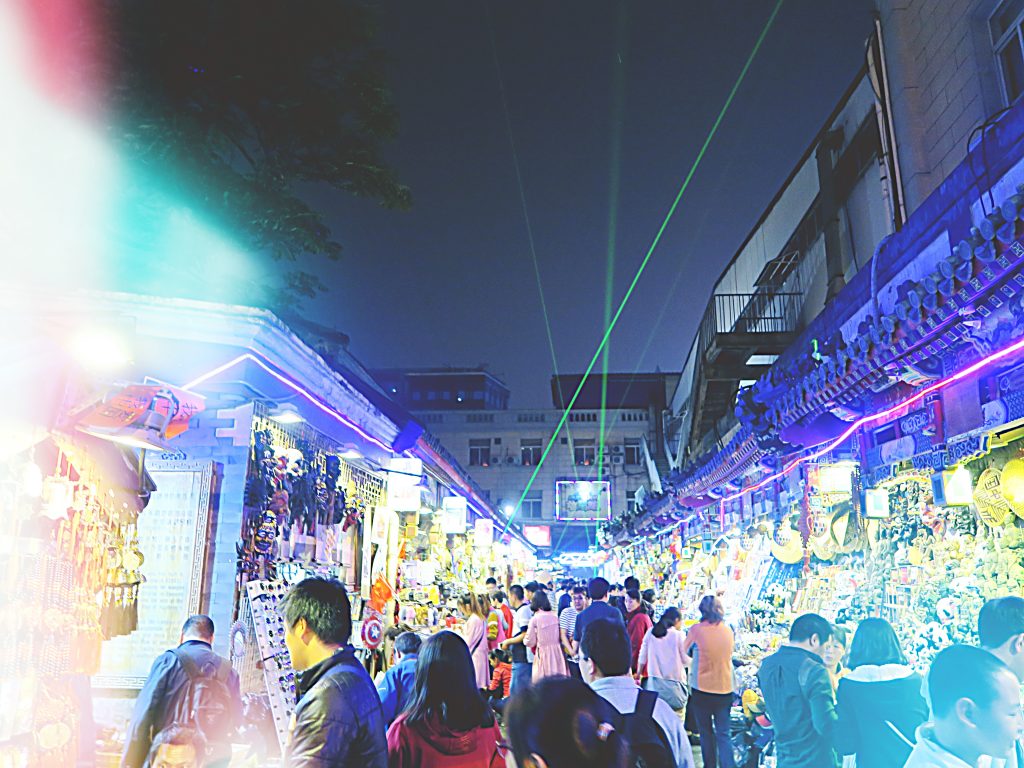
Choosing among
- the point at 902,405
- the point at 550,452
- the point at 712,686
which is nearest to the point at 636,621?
the point at 712,686

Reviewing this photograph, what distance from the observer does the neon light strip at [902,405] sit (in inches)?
185

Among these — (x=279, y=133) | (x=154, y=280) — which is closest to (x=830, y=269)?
(x=279, y=133)

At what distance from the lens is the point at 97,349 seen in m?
4.36

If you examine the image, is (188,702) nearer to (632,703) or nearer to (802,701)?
(632,703)

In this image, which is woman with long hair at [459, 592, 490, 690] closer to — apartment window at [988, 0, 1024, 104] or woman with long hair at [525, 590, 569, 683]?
woman with long hair at [525, 590, 569, 683]

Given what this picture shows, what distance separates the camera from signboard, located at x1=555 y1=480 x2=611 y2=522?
45.8 m

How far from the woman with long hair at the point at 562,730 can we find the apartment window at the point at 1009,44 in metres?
7.66

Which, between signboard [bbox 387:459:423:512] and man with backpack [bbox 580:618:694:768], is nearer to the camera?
man with backpack [bbox 580:618:694:768]

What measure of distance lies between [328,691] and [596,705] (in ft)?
3.89

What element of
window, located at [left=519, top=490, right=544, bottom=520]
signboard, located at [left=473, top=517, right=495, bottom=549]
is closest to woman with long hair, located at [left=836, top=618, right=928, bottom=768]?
signboard, located at [left=473, top=517, right=495, bottom=549]

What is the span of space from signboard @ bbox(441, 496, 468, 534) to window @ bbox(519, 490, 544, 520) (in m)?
31.6

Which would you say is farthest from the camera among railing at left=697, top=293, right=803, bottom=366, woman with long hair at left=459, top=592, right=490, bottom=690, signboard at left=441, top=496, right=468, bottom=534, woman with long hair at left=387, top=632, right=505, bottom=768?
signboard at left=441, top=496, right=468, bottom=534

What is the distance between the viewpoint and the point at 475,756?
11.3ft

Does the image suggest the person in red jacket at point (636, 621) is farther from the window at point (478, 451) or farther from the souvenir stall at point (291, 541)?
the window at point (478, 451)
